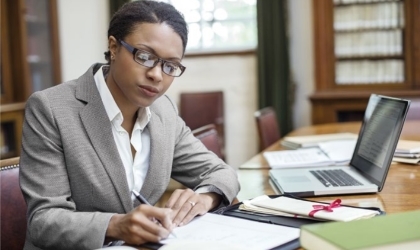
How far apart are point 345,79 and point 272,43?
0.72m

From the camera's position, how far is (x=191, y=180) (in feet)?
5.42

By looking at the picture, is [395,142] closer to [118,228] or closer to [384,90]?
[118,228]

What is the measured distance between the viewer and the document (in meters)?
1.02

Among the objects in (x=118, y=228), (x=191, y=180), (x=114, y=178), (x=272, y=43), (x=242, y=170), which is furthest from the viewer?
(x=272, y=43)

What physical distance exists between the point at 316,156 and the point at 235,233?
3.48ft

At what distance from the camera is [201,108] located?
16.8ft

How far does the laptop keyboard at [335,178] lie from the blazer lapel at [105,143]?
571mm

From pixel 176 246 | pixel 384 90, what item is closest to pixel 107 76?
pixel 176 246

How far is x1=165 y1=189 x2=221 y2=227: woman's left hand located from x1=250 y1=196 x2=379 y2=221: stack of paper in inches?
4.5

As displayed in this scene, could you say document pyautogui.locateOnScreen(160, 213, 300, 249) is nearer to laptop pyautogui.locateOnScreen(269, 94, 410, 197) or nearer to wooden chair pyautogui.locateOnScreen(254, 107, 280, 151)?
laptop pyautogui.locateOnScreen(269, 94, 410, 197)

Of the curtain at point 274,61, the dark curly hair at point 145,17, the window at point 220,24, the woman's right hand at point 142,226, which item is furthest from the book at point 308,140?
the window at point 220,24

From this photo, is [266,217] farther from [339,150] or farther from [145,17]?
[339,150]

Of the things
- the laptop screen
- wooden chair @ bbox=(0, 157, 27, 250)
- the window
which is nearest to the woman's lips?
wooden chair @ bbox=(0, 157, 27, 250)

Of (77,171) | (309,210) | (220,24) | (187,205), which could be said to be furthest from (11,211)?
(220,24)
